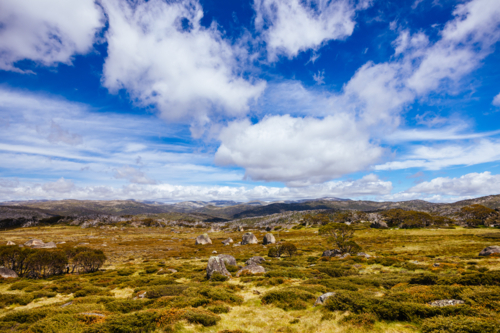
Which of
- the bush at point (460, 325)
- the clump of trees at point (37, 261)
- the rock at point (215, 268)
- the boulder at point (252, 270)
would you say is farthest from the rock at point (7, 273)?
the bush at point (460, 325)

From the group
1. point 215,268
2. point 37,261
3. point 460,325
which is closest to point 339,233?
point 215,268

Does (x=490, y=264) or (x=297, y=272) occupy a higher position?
(x=490, y=264)

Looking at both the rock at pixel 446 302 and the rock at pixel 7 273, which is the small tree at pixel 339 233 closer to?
the rock at pixel 446 302

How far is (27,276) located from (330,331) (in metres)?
46.2

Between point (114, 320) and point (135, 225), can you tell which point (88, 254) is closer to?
point (114, 320)

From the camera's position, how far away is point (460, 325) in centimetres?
952

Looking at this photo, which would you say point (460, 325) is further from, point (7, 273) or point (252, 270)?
point (7, 273)

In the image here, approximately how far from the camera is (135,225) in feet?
589

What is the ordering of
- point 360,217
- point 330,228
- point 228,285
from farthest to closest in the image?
point 360,217 → point 330,228 → point 228,285

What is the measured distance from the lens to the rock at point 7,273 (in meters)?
30.0

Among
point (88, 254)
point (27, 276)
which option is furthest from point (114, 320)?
point (27, 276)

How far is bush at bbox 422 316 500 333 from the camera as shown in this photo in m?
9.05

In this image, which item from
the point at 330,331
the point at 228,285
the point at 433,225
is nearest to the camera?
the point at 330,331

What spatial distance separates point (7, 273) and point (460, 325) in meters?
52.3
